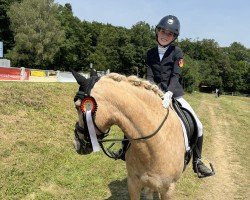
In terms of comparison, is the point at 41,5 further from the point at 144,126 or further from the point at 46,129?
the point at 144,126

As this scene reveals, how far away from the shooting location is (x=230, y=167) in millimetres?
10664

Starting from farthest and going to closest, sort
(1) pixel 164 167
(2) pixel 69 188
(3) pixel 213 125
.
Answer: (3) pixel 213 125 < (2) pixel 69 188 < (1) pixel 164 167

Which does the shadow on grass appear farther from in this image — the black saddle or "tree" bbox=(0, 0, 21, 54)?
"tree" bbox=(0, 0, 21, 54)

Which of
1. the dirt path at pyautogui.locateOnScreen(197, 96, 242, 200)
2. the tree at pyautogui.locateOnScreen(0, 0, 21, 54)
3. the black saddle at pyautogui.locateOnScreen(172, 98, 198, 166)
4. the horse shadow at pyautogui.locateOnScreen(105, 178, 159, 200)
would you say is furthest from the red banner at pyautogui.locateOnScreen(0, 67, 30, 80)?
the tree at pyautogui.locateOnScreen(0, 0, 21, 54)

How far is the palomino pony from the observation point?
4055 millimetres

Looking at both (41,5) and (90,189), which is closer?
(90,189)

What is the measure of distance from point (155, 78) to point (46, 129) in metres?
6.24

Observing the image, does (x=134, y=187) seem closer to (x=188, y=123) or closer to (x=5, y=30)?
(x=188, y=123)

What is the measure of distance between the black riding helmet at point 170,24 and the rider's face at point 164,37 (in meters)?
0.08

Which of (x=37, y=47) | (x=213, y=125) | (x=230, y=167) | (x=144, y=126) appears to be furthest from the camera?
(x=37, y=47)

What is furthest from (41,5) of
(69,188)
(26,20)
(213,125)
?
(69,188)

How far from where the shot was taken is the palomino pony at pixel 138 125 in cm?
405

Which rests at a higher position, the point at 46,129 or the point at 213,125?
the point at 46,129

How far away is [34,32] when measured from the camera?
60.5 meters
